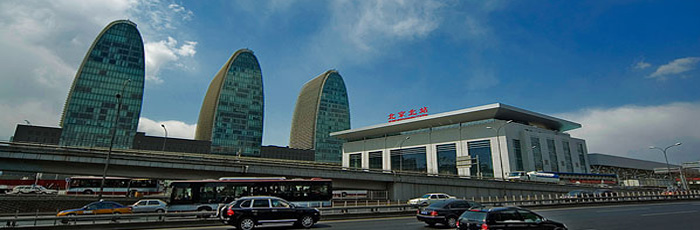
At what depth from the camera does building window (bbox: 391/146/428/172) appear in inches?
2940

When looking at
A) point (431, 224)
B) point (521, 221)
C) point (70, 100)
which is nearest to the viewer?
point (521, 221)

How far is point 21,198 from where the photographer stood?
3453 centimetres

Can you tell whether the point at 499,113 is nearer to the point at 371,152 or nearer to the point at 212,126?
the point at 371,152

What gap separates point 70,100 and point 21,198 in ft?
330

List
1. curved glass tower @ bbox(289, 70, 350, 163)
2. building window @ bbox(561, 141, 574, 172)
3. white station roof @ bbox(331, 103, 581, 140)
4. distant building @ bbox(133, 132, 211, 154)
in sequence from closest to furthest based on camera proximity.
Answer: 1. white station roof @ bbox(331, 103, 581, 140)
2. building window @ bbox(561, 141, 574, 172)
3. distant building @ bbox(133, 132, 211, 154)
4. curved glass tower @ bbox(289, 70, 350, 163)

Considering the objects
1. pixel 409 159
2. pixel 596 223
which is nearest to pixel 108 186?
pixel 596 223

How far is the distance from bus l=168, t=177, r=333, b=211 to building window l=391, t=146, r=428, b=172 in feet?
161

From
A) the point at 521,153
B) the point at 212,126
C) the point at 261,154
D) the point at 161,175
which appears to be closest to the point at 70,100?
the point at 212,126

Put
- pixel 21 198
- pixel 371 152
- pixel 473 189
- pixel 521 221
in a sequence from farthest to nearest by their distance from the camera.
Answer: pixel 371 152 < pixel 473 189 < pixel 21 198 < pixel 521 221

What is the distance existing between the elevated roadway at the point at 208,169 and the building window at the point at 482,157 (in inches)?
575

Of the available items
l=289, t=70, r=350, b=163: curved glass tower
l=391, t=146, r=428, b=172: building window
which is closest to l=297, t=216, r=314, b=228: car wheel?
l=391, t=146, r=428, b=172: building window

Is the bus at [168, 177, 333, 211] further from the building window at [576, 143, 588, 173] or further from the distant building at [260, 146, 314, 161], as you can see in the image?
the distant building at [260, 146, 314, 161]

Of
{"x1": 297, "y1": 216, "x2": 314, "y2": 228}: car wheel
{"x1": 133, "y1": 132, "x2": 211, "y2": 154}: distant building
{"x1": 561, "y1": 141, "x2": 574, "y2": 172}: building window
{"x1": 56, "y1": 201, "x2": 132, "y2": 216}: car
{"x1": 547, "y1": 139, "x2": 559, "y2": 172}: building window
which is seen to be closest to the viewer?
{"x1": 297, "y1": 216, "x2": 314, "y2": 228}: car wheel

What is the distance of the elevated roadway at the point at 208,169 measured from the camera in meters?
32.6
